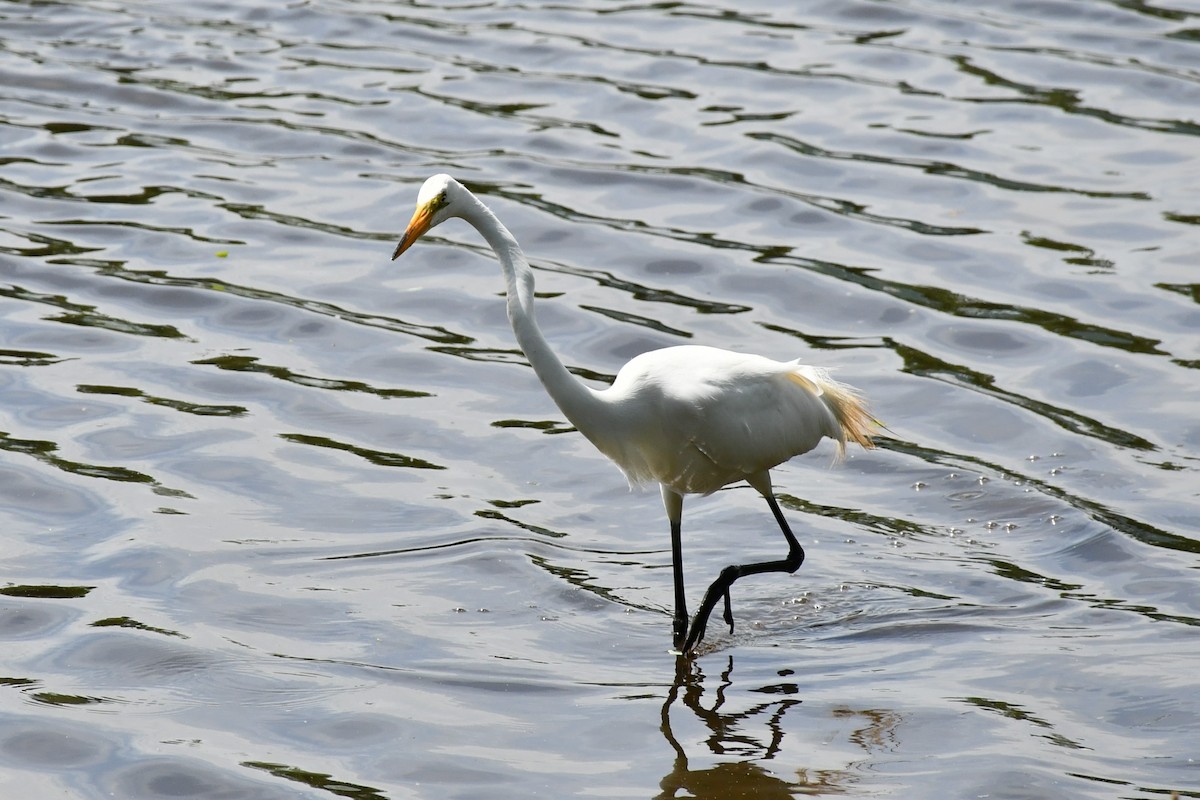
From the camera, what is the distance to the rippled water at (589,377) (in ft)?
19.0

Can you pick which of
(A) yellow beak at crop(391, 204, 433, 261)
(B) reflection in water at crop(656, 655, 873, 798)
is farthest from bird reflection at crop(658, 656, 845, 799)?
(A) yellow beak at crop(391, 204, 433, 261)

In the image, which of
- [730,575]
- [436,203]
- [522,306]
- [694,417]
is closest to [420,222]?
[436,203]

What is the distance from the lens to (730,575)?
651cm

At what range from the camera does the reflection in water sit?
17.7 ft

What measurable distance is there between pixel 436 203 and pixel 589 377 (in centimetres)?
326

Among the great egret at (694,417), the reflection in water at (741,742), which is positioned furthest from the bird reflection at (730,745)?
the great egret at (694,417)

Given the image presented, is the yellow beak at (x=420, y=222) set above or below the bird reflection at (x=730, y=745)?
above

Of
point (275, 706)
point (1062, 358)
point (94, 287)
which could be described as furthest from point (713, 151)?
point (275, 706)

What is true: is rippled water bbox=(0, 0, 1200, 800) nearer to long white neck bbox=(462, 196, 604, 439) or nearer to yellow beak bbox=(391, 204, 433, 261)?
long white neck bbox=(462, 196, 604, 439)

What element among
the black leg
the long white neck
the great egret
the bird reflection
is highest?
the long white neck

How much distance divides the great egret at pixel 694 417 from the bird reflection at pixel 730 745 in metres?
0.28

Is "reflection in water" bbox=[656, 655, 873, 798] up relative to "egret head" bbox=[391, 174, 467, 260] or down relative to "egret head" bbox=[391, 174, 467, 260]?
down

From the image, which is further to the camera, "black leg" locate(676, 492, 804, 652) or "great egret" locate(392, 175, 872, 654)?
"black leg" locate(676, 492, 804, 652)

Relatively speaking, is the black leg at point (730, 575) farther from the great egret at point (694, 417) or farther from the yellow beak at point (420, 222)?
the yellow beak at point (420, 222)
